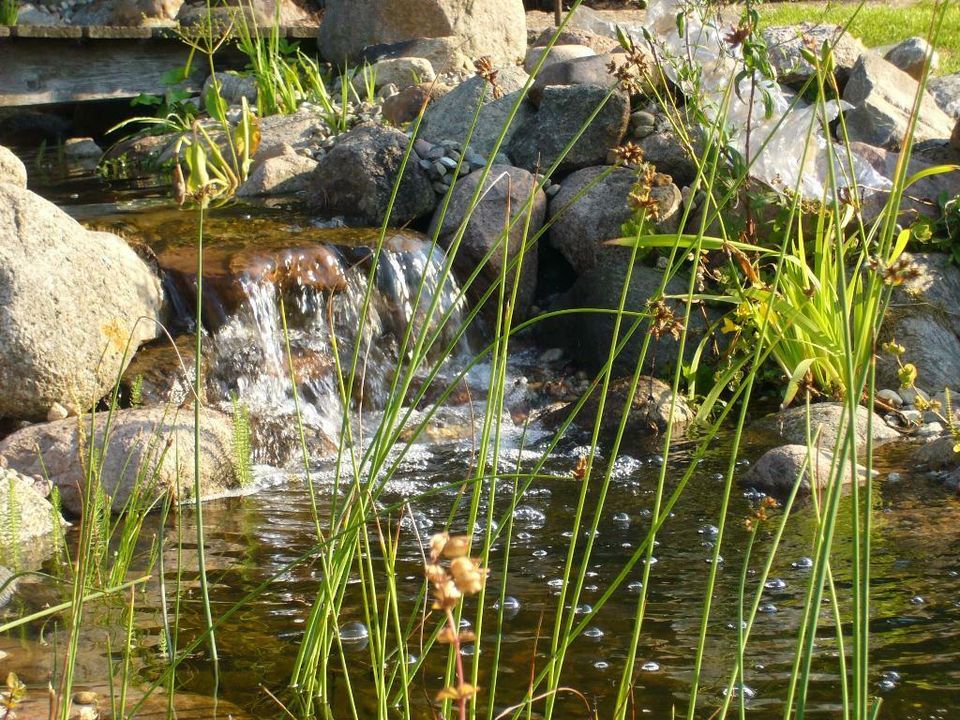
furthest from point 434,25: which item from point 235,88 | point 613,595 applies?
point 613,595

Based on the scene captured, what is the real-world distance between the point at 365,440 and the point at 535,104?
3028mm

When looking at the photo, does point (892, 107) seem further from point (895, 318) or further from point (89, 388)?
point (89, 388)

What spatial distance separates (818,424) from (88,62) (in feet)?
27.9

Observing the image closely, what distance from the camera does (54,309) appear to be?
4.73 meters

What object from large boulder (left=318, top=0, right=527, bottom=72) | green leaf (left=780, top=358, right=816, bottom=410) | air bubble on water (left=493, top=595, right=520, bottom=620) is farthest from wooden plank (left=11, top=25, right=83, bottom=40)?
air bubble on water (left=493, top=595, right=520, bottom=620)

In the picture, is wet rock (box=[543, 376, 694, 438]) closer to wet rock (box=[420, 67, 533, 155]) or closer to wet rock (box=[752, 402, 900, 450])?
wet rock (box=[752, 402, 900, 450])

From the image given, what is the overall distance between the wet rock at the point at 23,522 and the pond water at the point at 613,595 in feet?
0.72

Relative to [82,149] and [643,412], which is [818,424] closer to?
[643,412]

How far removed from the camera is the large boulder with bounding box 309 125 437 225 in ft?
22.4

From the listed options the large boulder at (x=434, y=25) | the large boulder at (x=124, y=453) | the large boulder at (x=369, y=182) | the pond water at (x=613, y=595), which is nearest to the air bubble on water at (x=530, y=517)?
the pond water at (x=613, y=595)

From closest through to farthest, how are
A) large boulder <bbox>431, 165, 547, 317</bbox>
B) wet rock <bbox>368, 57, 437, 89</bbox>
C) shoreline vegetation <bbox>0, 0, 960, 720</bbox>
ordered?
shoreline vegetation <bbox>0, 0, 960, 720</bbox>
large boulder <bbox>431, 165, 547, 317</bbox>
wet rock <bbox>368, 57, 437, 89</bbox>

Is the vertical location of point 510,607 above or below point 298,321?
below

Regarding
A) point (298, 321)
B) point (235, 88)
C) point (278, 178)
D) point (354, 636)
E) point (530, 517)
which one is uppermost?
point (235, 88)

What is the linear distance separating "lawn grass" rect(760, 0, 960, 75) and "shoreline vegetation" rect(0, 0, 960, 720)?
5.27ft
